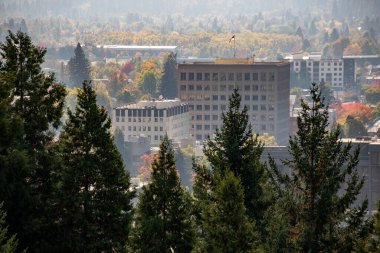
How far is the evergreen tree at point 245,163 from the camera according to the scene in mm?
48812

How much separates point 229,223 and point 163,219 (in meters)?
3.67

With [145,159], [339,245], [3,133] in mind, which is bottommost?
[145,159]

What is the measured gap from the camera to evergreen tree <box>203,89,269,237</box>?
48.8m

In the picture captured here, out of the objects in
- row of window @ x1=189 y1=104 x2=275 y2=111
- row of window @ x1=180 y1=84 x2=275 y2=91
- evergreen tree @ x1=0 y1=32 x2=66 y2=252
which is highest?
evergreen tree @ x1=0 y1=32 x2=66 y2=252


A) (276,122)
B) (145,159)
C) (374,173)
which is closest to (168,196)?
(374,173)

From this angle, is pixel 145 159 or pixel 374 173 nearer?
pixel 374 173

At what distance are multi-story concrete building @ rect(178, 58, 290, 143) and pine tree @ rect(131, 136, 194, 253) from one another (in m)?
145

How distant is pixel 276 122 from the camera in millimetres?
193250

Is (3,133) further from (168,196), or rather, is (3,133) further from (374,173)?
(374,173)

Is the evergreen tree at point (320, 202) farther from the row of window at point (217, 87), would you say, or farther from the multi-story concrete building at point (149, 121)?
the row of window at point (217, 87)

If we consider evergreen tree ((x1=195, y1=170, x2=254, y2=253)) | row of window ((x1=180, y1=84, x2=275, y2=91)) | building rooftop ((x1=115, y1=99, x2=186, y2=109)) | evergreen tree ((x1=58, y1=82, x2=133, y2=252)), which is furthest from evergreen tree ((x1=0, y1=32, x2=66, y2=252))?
row of window ((x1=180, y1=84, x2=275, y2=91))

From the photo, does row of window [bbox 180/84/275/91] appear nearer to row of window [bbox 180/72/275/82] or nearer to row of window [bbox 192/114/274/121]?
row of window [bbox 180/72/275/82]

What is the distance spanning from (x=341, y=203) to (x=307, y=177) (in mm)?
1177

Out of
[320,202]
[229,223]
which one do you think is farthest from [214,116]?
[229,223]
